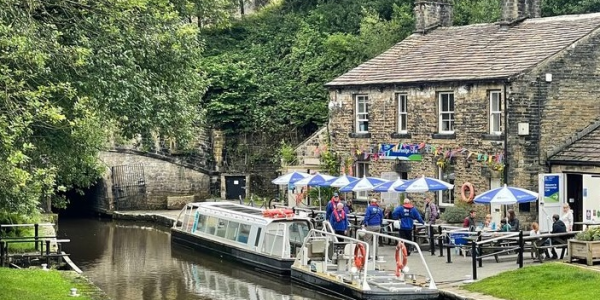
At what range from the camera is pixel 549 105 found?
29.2 metres

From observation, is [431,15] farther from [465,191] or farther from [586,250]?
[586,250]

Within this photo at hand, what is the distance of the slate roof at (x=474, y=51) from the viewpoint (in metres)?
29.6

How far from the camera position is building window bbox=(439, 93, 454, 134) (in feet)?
102

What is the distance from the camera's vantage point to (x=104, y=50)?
18438 millimetres

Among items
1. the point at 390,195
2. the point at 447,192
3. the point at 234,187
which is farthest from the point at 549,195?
the point at 234,187

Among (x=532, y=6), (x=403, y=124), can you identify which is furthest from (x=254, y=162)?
(x=532, y=6)

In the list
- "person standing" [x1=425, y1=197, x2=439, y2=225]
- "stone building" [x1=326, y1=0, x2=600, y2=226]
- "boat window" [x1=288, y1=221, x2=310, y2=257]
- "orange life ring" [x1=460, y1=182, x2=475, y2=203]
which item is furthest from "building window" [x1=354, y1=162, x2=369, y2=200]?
"boat window" [x1=288, y1=221, x2=310, y2=257]

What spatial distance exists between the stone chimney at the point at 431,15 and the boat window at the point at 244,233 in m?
12.7

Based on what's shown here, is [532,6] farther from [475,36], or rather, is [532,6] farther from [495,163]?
[495,163]

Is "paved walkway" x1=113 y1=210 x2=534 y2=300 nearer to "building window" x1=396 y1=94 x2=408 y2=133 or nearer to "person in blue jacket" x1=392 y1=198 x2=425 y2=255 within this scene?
"person in blue jacket" x1=392 y1=198 x2=425 y2=255

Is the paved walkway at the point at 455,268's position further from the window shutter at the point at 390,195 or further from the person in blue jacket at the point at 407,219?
the window shutter at the point at 390,195

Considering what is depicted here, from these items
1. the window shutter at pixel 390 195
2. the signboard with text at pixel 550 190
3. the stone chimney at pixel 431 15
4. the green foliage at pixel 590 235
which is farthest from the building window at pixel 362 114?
the green foliage at pixel 590 235

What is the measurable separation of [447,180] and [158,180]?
16832mm

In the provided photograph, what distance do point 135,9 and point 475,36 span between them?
1676cm
